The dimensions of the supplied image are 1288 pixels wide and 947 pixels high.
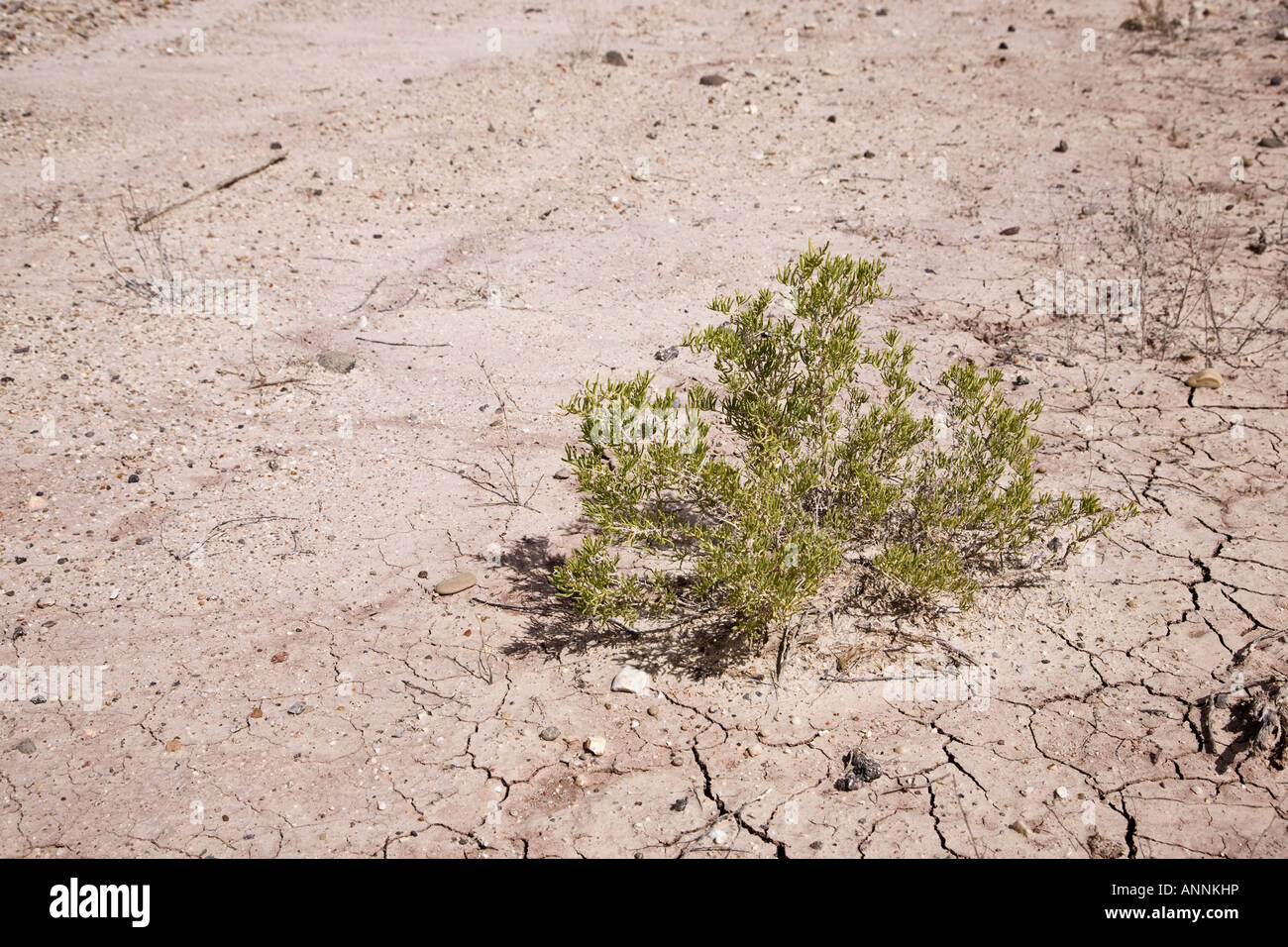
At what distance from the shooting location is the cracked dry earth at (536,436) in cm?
336

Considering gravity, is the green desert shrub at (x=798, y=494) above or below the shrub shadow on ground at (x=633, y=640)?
above

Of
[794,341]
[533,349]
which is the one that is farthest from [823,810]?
[533,349]

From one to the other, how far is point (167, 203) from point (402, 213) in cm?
171

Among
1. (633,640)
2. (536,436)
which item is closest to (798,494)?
(633,640)

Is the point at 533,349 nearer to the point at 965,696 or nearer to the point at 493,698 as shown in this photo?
the point at 493,698

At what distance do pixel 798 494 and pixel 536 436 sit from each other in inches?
71.6

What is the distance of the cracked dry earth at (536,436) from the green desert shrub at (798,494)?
0.25 meters

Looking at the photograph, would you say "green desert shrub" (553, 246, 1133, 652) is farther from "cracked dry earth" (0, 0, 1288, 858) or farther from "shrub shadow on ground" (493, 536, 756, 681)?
"cracked dry earth" (0, 0, 1288, 858)

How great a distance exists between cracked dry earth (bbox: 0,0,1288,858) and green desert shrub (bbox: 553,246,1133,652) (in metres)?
0.25

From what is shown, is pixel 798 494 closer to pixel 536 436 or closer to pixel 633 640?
pixel 633 640

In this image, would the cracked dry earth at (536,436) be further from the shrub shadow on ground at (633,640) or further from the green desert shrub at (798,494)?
the green desert shrub at (798,494)

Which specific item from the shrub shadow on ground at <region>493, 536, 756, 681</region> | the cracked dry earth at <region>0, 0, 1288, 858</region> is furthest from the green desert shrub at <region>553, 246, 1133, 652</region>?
the cracked dry earth at <region>0, 0, 1288, 858</region>

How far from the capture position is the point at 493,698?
3756 millimetres

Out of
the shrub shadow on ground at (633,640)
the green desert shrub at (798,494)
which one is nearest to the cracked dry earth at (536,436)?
the shrub shadow on ground at (633,640)
